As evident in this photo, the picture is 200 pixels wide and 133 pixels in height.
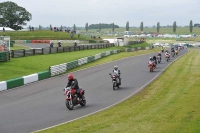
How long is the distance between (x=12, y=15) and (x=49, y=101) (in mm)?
105854

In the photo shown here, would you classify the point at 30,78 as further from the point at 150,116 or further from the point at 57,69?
the point at 150,116

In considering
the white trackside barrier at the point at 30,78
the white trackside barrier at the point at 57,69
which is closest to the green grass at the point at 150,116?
the white trackside barrier at the point at 30,78

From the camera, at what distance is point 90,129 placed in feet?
42.2

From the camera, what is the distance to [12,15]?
398 ft

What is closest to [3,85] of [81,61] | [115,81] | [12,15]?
[115,81]

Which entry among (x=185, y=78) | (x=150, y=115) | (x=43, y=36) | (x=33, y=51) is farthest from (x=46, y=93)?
(x=43, y=36)

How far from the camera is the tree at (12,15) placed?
11996 centimetres

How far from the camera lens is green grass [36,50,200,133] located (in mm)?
12602

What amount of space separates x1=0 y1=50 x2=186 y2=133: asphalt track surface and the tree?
306ft

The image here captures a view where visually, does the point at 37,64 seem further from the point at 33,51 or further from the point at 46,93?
the point at 46,93

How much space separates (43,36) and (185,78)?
6557 centimetres

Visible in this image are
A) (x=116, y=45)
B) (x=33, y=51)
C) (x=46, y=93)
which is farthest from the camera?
(x=116, y=45)

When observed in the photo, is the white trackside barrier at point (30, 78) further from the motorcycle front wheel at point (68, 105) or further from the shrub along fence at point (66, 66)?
the motorcycle front wheel at point (68, 105)

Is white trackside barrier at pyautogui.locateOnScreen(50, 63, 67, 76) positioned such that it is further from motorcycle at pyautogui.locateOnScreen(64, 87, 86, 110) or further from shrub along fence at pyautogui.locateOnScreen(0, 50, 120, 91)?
motorcycle at pyautogui.locateOnScreen(64, 87, 86, 110)
